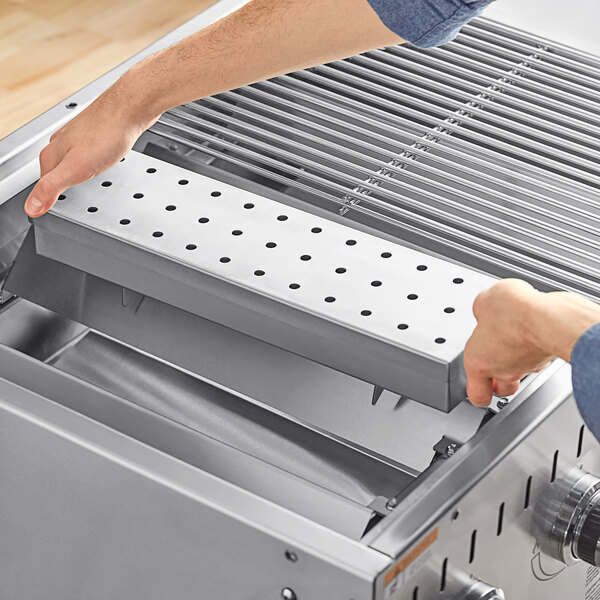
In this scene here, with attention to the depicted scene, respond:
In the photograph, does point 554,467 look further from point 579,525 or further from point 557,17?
point 557,17

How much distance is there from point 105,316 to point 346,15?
0.31 m

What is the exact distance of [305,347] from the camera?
29.0 inches

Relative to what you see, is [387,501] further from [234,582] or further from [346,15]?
[346,15]

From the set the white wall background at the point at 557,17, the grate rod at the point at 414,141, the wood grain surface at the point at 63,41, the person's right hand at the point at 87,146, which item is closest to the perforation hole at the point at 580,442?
the grate rod at the point at 414,141

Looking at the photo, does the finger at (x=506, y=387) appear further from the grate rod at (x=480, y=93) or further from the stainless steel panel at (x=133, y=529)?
the grate rod at (x=480, y=93)

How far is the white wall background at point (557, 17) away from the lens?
115 centimetres

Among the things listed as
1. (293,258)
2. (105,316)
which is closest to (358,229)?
(293,258)

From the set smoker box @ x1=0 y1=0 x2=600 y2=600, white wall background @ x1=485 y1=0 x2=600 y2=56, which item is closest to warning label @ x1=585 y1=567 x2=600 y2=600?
smoker box @ x1=0 y1=0 x2=600 y2=600

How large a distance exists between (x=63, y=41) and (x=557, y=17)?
0.97m

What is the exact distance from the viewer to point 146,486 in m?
0.67

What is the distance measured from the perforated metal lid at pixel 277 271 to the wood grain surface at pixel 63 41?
0.84 metres

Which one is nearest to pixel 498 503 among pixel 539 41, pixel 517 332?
pixel 517 332

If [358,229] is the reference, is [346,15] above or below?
above

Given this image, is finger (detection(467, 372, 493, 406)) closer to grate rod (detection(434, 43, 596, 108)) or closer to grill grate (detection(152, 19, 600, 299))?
grill grate (detection(152, 19, 600, 299))
